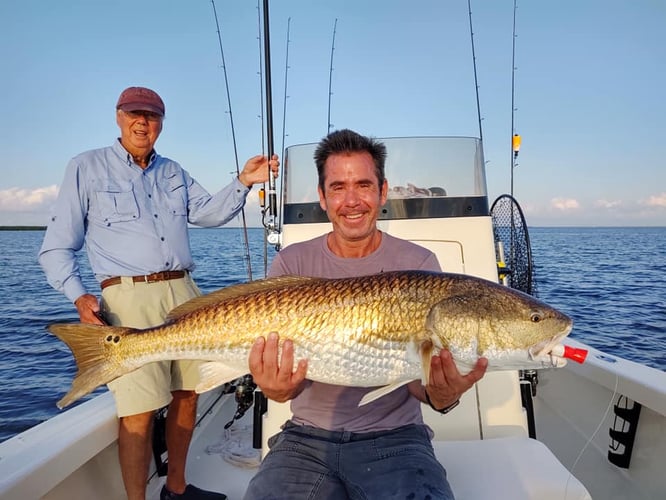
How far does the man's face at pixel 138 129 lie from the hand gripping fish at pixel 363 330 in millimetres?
1770

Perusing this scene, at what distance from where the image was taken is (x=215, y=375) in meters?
2.65

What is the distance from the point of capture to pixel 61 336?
2.62 metres

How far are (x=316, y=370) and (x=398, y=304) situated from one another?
0.57 metres

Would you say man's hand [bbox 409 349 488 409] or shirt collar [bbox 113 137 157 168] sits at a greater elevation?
shirt collar [bbox 113 137 157 168]

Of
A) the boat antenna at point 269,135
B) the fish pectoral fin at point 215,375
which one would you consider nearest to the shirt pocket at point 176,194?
the boat antenna at point 269,135

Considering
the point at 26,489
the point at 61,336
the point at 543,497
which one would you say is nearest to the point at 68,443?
the point at 26,489

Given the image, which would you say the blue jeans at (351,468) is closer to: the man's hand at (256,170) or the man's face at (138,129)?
the man's hand at (256,170)

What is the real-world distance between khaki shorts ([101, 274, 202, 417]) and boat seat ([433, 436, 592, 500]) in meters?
2.07

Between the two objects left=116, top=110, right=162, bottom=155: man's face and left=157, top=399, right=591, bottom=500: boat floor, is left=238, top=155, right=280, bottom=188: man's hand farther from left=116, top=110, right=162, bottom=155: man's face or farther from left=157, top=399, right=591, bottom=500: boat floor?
left=157, top=399, right=591, bottom=500: boat floor

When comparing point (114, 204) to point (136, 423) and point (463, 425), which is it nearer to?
point (136, 423)

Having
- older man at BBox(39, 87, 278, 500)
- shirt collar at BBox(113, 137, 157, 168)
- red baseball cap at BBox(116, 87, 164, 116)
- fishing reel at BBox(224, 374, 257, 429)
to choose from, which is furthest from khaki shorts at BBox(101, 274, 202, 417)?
red baseball cap at BBox(116, 87, 164, 116)

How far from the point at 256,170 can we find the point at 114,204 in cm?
127

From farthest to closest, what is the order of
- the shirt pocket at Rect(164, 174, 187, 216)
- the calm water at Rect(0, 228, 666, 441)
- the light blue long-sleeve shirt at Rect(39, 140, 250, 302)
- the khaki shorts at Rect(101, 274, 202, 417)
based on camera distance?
the calm water at Rect(0, 228, 666, 441), the shirt pocket at Rect(164, 174, 187, 216), the light blue long-sleeve shirt at Rect(39, 140, 250, 302), the khaki shorts at Rect(101, 274, 202, 417)

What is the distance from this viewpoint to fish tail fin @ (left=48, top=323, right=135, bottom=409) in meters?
2.59
